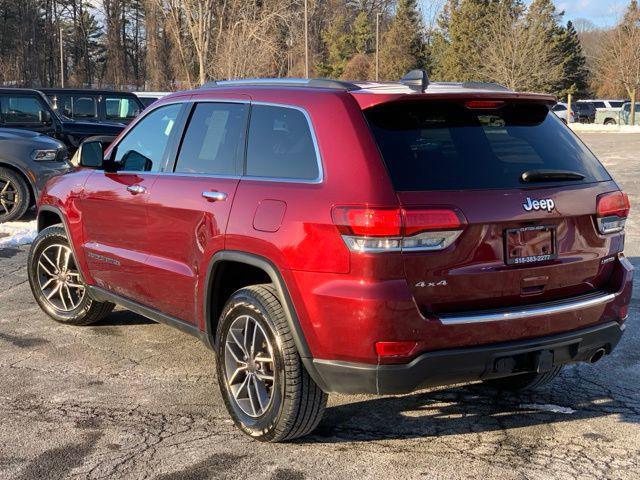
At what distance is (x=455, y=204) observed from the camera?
308cm

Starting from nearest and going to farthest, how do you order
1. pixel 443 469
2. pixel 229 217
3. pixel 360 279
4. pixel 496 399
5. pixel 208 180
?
1. pixel 360 279
2. pixel 443 469
3. pixel 229 217
4. pixel 208 180
5. pixel 496 399

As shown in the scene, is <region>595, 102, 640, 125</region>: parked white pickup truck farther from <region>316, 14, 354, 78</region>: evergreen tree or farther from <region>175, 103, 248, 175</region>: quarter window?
<region>175, 103, 248, 175</region>: quarter window

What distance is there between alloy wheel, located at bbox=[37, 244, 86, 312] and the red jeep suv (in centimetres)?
165

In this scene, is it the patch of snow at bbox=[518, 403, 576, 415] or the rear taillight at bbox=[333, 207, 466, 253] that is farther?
the patch of snow at bbox=[518, 403, 576, 415]

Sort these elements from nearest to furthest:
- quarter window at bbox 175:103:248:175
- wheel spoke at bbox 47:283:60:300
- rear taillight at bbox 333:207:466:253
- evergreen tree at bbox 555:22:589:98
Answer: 1. rear taillight at bbox 333:207:466:253
2. quarter window at bbox 175:103:248:175
3. wheel spoke at bbox 47:283:60:300
4. evergreen tree at bbox 555:22:589:98

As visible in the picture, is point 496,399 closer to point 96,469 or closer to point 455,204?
point 455,204

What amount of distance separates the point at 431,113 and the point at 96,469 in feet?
7.39

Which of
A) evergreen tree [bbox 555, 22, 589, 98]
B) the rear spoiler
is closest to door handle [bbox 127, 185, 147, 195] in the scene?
the rear spoiler

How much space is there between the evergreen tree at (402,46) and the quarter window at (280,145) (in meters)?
54.7

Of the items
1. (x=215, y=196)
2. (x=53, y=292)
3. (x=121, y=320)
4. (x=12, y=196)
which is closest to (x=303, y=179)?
(x=215, y=196)

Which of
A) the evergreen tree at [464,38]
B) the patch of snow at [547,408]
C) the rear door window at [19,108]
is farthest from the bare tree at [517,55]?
the patch of snow at [547,408]

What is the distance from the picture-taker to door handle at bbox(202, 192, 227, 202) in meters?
3.73

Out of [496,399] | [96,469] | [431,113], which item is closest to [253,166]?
[431,113]

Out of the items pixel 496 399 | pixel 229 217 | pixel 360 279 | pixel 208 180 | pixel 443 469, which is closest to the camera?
pixel 360 279
